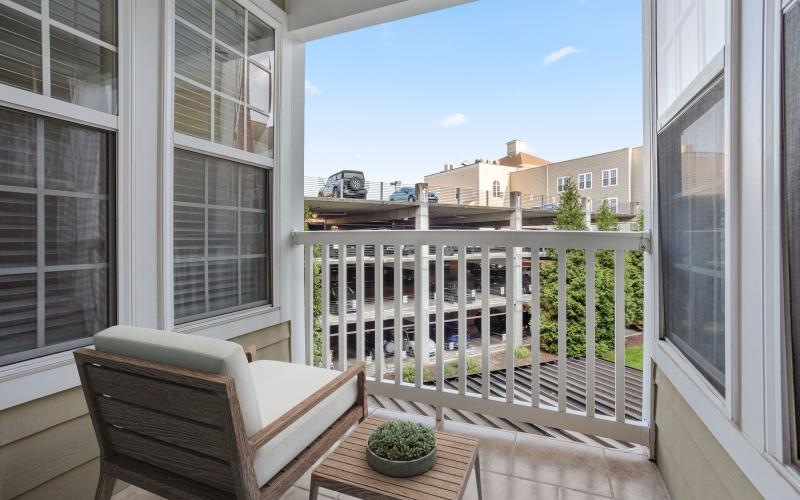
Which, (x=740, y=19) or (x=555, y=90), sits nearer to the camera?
(x=740, y=19)

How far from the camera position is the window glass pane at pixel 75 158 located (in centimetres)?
156

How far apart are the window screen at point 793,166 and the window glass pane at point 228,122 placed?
97.0 inches

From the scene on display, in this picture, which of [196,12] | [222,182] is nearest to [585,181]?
[222,182]

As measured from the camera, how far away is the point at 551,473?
198 cm

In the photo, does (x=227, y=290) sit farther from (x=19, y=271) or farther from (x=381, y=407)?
(x=381, y=407)

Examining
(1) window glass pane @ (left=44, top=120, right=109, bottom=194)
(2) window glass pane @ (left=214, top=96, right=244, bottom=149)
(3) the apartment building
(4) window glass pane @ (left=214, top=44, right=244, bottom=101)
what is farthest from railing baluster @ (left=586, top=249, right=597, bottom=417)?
(3) the apartment building

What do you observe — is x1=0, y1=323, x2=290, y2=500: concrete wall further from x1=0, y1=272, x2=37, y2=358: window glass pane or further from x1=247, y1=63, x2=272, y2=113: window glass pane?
x1=247, y1=63, x2=272, y2=113: window glass pane

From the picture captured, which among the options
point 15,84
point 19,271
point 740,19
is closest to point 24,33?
point 15,84

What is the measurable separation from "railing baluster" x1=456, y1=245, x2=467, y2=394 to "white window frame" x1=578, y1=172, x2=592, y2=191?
20.0 feet

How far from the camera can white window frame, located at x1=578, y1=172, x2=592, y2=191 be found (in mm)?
7647

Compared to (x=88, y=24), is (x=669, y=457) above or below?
below

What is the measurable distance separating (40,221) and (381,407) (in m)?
2.21

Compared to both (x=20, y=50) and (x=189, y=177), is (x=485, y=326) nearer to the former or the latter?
(x=189, y=177)

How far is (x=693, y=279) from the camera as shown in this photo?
141 centimetres
